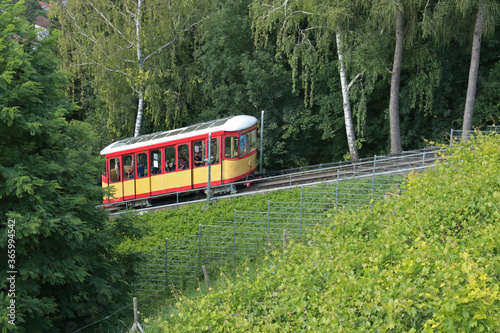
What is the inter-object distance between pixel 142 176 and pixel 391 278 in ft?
54.6

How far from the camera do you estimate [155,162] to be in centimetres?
2181

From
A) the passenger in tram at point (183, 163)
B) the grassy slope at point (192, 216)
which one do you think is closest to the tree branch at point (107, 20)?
the passenger in tram at point (183, 163)

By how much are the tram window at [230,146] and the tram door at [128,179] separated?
4.48m

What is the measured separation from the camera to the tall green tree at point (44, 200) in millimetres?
10219

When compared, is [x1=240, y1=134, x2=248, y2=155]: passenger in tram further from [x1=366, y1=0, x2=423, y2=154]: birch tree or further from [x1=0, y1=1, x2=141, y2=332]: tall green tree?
[x1=0, y1=1, x2=141, y2=332]: tall green tree

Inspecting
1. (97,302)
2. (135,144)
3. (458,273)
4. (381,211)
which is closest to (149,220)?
(135,144)

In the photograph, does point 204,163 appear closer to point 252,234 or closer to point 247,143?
point 247,143

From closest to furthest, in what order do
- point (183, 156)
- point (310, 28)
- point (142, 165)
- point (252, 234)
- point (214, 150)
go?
point (252, 234)
point (214, 150)
point (183, 156)
point (142, 165)
point (310, 28)

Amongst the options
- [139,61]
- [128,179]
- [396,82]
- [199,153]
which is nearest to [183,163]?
[199,153]

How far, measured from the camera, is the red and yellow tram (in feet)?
67.4

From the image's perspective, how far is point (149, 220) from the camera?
20578 millimetres

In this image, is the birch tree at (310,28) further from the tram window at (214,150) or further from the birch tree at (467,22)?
the tram window at (214,150)

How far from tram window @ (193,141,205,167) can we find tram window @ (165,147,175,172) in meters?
1.03

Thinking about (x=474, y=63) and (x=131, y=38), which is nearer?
(x=474, y=63)
